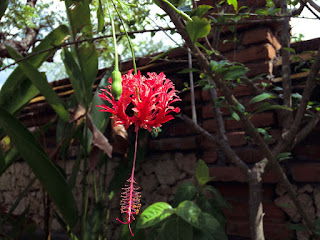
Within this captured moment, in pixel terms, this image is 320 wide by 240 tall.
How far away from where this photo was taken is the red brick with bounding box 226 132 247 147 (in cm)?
131

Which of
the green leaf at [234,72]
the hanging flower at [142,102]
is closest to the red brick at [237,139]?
the green leaf at [234,72]

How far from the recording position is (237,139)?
4.33ft

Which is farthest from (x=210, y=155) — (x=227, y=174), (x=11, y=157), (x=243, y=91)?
(x=11, y=157)

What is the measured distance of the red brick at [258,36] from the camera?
4.42 feet

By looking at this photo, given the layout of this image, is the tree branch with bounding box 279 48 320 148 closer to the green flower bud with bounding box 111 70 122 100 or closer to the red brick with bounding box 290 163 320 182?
Answer: the red brick with bounding box 290 163 320 182

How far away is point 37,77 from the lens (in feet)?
3.87

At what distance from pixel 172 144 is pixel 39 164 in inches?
28.6

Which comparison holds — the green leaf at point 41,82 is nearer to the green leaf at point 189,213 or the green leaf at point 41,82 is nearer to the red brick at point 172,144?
the red brick at point 172,144

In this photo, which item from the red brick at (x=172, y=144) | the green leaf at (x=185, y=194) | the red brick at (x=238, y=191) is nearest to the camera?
the green leaf at (x=185, y=194)

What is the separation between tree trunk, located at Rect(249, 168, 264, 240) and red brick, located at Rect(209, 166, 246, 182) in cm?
31

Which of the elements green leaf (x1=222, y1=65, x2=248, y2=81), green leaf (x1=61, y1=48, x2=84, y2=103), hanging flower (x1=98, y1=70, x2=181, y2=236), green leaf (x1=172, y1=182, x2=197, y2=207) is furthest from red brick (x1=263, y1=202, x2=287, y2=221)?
hanging flower (x1=98, y1=70, x2=181, y2=236)

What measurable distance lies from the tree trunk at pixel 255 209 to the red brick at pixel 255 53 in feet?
1.96

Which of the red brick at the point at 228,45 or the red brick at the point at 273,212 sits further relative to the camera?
the red brick at the point at 228,45

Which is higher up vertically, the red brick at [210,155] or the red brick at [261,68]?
the red brick at [261,68]
